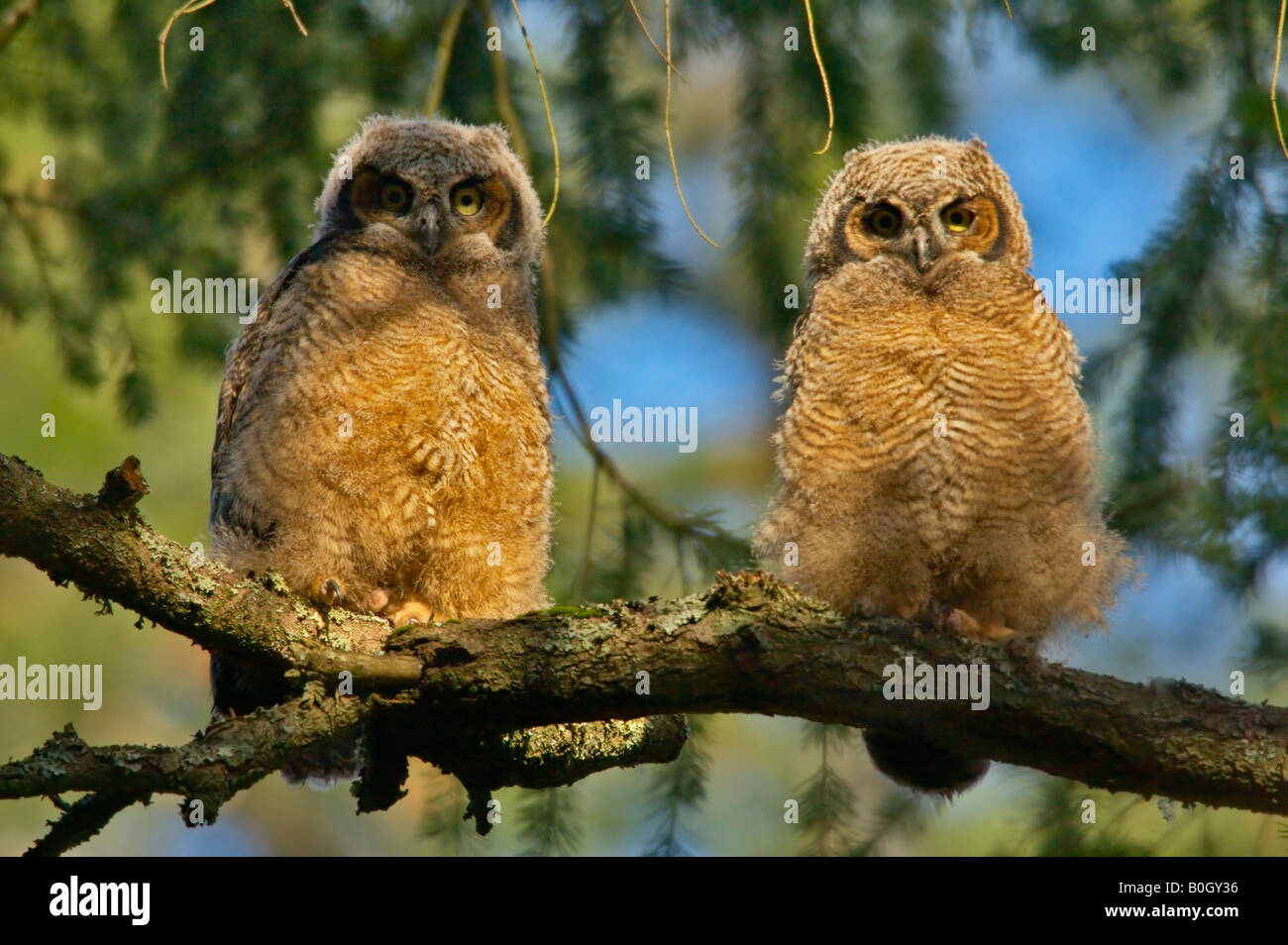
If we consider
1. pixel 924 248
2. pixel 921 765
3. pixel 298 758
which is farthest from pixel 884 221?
pixel 298 758

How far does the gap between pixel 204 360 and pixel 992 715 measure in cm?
370

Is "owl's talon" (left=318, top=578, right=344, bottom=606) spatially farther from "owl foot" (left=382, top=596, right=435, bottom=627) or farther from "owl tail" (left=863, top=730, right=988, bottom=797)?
"owl tail" (left=863, top=730, right=988, bottom=797)

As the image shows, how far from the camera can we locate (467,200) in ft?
14.6

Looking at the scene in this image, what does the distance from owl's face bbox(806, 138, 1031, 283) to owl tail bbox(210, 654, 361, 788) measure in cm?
225

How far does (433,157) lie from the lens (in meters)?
4.33

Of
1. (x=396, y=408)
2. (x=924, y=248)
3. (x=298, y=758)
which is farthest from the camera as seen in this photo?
(x=924, y=248)

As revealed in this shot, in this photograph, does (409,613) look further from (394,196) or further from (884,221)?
(884,221)

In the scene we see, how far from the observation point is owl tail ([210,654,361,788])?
12.1 feet

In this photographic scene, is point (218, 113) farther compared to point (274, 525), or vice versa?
point (218, 113)

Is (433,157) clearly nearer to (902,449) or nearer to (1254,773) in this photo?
(902,449)

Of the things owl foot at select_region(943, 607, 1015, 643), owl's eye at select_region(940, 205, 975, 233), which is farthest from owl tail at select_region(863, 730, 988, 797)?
owl's eye at select_region(940, 205, 975, 233)

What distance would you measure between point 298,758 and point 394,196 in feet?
6.36
